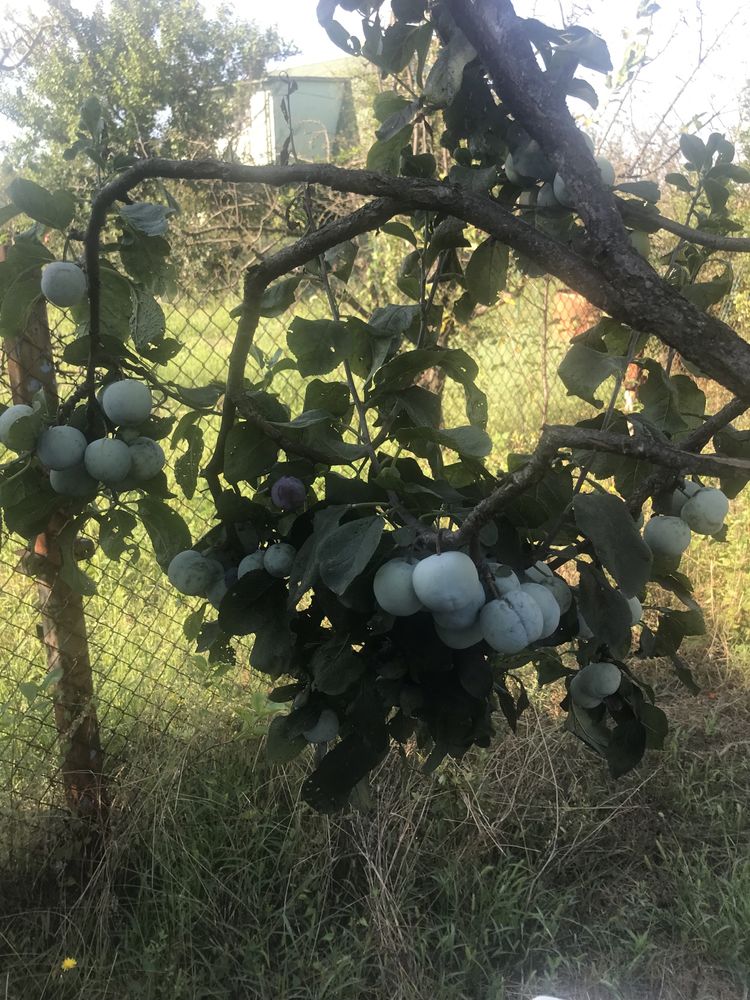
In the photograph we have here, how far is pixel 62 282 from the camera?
2.83 ft

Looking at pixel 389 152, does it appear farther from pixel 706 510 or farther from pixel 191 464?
pixel 706 510

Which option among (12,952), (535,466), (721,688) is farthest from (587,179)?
(721,688)

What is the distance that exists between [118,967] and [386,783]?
0.75 metres

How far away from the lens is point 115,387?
0.91 metres

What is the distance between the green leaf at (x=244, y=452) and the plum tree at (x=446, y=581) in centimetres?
37

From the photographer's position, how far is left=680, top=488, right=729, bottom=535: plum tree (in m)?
0.97

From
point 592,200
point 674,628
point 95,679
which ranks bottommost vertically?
point 95,679

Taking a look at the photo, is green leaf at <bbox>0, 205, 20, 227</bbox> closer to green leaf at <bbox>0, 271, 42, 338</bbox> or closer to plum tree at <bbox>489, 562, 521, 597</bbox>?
green leaf at <bbox>0, 271, 42, 338</bbox>

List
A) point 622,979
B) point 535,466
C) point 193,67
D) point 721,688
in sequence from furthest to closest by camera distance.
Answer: point 193,67, point 721,688, point 622,979, point 535,466

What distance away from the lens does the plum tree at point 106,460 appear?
891mm

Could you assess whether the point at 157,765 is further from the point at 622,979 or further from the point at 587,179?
the point at 587,179

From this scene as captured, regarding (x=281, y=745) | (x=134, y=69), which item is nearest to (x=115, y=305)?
(x=281, y=745)

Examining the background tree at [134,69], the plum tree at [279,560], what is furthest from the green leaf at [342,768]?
the background tree at [134,69]

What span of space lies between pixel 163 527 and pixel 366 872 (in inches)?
49.7
